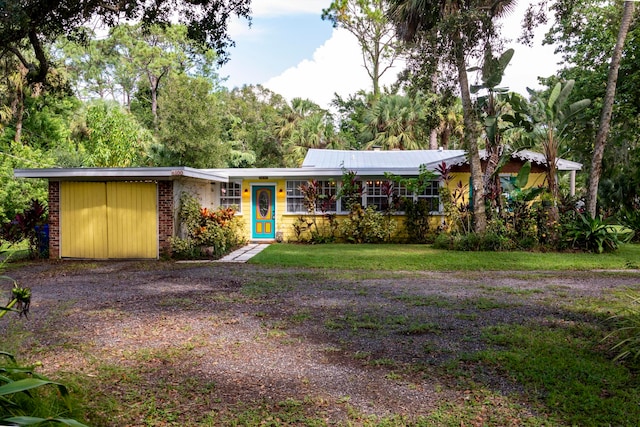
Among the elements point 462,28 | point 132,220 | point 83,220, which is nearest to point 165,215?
point 132,220

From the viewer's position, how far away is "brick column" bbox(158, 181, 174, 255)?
12477mm

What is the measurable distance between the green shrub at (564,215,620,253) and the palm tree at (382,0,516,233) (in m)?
2.33

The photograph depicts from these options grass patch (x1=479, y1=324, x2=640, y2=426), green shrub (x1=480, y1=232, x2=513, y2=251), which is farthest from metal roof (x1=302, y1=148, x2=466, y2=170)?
grass patch (x1=479, y1=324, x2=640, y2=426)

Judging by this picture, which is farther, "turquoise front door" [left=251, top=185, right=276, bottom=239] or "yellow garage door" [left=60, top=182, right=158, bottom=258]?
"turquoise front door" [left=251, top=185, right=276, bottom=239]

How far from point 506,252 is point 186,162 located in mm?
18322

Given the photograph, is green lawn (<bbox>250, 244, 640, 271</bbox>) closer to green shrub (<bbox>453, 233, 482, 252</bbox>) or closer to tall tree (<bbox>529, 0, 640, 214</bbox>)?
green shrub (<bbox>453, 233, 482, 252</bbox>)

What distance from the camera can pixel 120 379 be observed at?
4016 millimetres

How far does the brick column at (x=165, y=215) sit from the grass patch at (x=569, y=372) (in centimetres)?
921

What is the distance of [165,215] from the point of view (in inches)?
493

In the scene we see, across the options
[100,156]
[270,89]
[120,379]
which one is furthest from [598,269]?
[270,89]

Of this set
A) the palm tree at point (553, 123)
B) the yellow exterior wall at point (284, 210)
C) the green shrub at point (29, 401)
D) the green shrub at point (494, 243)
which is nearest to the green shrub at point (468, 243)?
the green shrub at point (494, 243)

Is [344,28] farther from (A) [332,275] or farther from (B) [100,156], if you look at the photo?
(A) [332,275]

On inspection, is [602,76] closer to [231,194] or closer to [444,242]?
[444,242]

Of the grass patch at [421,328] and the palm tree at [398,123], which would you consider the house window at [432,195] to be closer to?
the grass patch at [421,328]
